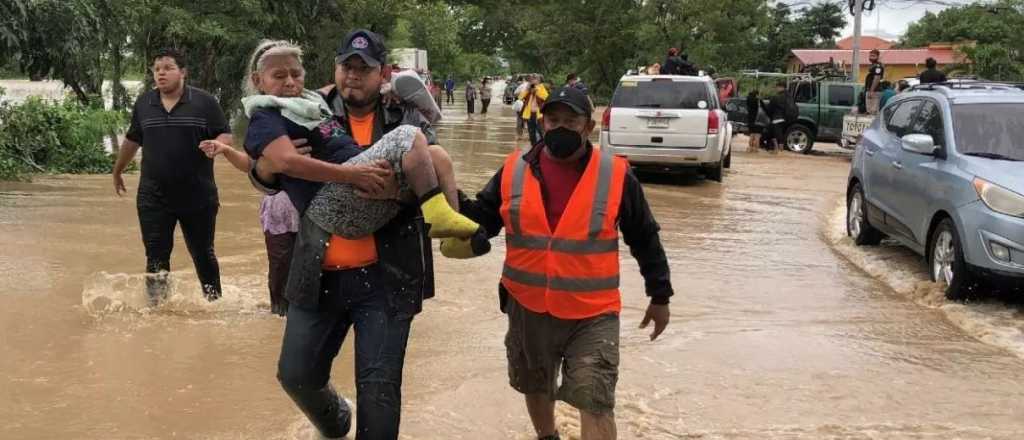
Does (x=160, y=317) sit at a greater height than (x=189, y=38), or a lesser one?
lesser

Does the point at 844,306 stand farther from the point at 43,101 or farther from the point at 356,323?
the point at 43,101

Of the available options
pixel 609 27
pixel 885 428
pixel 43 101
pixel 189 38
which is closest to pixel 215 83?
pixel 189 38

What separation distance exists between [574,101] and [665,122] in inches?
429

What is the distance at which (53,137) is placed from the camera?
14211 millimetres

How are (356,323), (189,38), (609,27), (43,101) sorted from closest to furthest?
(356,323) < (43,101) < (189,38) < (609,27)

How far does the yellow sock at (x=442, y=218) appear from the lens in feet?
10.5

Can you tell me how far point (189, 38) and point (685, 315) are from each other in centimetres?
1533

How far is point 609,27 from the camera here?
48094 millimetres

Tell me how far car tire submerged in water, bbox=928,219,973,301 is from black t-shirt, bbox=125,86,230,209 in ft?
17.1

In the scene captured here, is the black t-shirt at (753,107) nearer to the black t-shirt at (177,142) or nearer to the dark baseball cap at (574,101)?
the black t-shirt at (177,142)

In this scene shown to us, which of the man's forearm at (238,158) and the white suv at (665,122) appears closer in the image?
the man's forearm at (238,158)

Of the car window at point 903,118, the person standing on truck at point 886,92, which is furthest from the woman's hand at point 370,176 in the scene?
the person standing on truck at point 886,92

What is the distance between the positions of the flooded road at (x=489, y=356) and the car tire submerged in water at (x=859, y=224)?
309mm

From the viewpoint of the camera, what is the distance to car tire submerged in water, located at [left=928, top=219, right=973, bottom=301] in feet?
23.0
